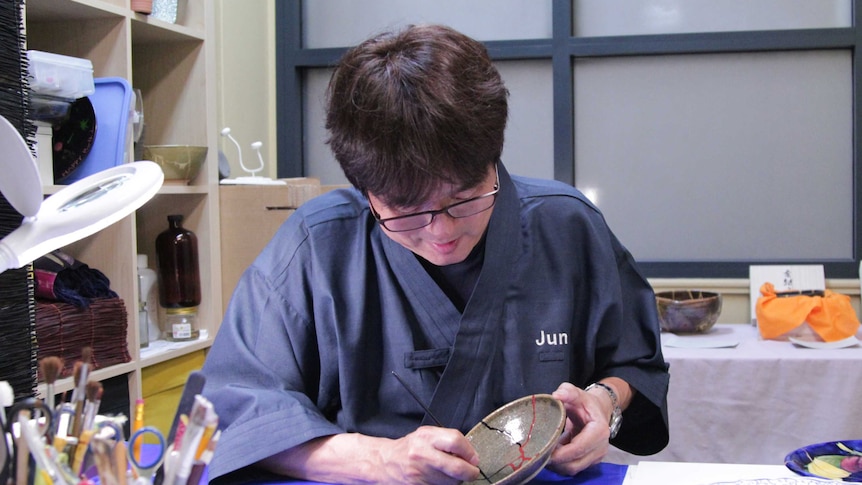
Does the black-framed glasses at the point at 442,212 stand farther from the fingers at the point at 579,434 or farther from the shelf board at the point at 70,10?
the shelf board at the point at 70,10

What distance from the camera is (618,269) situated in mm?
1328

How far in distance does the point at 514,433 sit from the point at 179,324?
1.50 meters

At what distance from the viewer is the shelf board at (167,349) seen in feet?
6.93

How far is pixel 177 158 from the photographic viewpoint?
225 centimetres

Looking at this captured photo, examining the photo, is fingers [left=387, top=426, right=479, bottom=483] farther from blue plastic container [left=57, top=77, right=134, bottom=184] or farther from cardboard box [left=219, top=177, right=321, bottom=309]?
cardboard box [left=219, top=177, right=321, bottom=309]

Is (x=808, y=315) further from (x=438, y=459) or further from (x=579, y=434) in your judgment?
(x=438, y=459)

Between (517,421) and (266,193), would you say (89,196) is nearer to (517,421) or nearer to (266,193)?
(517,421)

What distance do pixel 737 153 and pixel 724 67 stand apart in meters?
0.33

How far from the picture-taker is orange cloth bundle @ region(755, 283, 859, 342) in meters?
2.46

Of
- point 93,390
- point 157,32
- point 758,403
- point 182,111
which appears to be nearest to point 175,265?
point 182,111

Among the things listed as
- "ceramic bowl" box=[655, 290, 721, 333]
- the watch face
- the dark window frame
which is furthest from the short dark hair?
the dark window frame

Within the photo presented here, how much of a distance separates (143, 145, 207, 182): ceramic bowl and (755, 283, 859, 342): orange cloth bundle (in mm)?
1792

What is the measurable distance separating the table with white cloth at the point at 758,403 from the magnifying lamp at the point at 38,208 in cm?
191

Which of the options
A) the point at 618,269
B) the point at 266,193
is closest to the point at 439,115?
the point at 618,269
